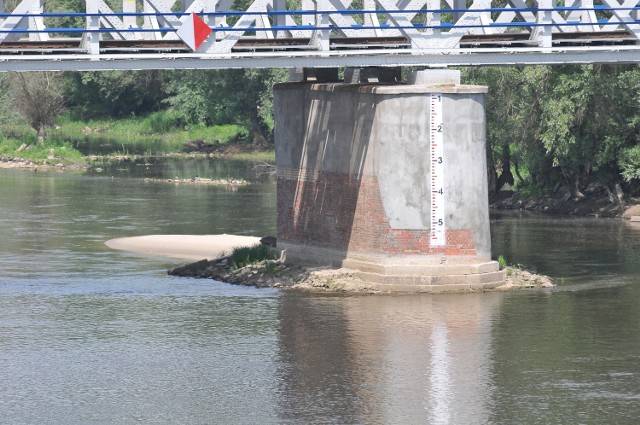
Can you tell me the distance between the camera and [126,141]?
320 feet

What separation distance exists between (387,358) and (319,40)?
897cm

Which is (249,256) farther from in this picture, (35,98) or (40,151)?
(35,98)

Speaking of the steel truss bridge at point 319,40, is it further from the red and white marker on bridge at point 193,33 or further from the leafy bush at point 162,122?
the leafy bush at point 162,122

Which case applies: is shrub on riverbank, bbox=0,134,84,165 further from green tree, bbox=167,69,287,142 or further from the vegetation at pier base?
the vegetation at pier base

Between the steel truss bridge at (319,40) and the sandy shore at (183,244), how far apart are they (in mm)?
10071

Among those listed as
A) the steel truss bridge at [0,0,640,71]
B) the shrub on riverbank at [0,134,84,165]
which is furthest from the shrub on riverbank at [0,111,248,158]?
the steel truss bridge at [0,0,640,71]

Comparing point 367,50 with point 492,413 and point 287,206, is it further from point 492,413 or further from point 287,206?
point 492,413

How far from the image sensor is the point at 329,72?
37812 mm

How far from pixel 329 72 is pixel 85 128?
69.5 meters

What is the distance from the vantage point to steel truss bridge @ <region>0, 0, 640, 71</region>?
99.7 ft

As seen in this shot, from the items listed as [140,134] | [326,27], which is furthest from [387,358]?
[140,134]

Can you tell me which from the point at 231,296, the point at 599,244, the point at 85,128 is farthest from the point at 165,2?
the point at 85,128

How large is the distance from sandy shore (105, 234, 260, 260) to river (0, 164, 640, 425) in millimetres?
1257

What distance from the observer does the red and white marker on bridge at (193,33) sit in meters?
30.6
